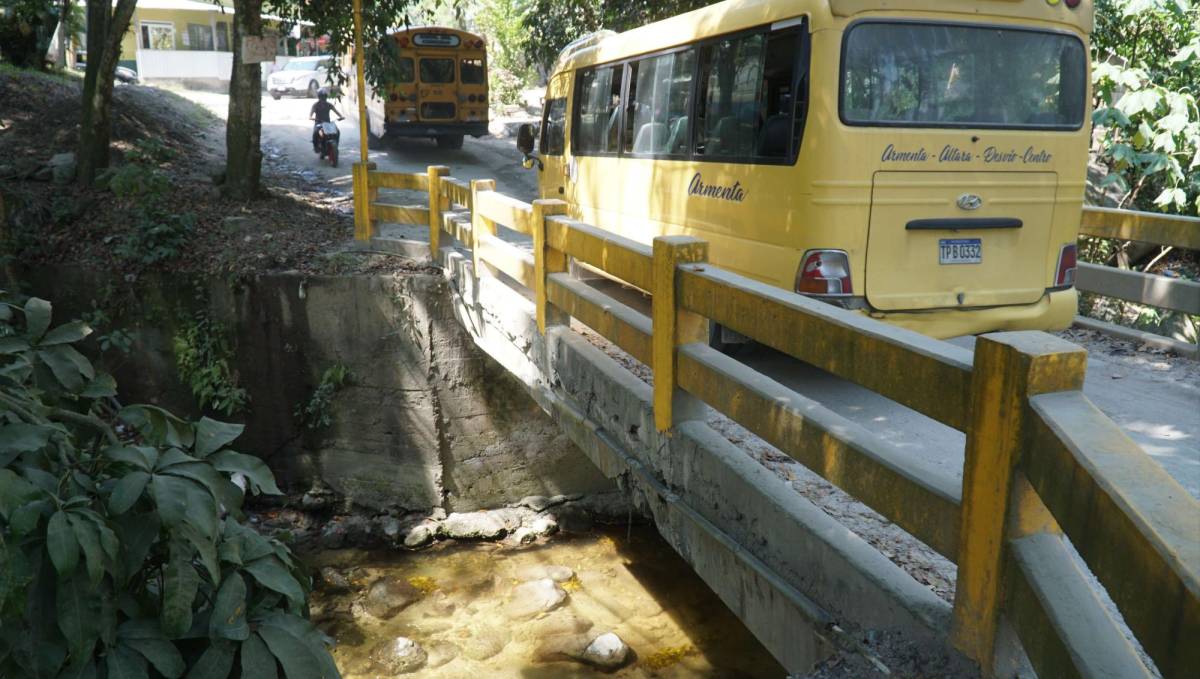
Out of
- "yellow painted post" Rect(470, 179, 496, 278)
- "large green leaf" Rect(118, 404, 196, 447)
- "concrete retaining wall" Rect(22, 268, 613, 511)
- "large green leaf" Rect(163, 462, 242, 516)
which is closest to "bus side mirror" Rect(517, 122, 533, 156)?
"concrete retaining wall" Rect(22, 268, 613, 511)

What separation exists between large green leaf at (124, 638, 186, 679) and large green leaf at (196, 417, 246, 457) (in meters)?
0.54

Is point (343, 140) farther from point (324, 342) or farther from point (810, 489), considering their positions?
point (810, 489)

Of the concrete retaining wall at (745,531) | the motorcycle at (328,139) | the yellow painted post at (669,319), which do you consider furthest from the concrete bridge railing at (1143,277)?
the motorcycle at (328,139)

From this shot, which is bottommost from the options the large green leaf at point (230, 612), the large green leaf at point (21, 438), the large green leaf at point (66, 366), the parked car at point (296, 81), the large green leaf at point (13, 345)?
the large green leaf at point (230, 612)

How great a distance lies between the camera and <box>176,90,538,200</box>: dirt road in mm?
17391

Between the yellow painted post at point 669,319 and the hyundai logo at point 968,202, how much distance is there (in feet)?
7.92

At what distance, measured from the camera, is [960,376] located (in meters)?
2.39

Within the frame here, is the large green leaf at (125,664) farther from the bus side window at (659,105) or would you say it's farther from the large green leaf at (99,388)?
the bus side window at (659,105)

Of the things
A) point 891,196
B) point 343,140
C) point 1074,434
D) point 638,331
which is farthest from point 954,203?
point 343,140

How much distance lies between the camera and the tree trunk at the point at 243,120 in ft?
35.5

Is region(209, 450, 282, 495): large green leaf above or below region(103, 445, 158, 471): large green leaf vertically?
below

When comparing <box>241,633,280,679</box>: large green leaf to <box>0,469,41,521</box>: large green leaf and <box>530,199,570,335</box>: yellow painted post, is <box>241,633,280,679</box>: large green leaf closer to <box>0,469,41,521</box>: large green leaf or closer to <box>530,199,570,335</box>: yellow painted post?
<box>0,469,41,521</box>: large green leaf

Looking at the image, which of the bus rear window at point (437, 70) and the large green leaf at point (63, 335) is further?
the bus rear window at point (437, 70)

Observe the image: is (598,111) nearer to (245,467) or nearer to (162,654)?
(245,467)
